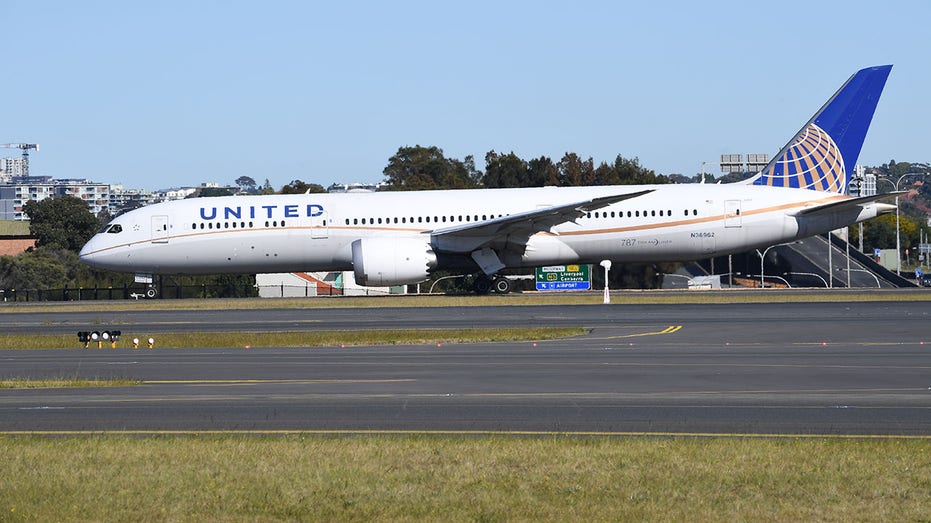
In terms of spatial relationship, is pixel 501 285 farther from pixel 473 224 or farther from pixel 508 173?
pixel 508 173

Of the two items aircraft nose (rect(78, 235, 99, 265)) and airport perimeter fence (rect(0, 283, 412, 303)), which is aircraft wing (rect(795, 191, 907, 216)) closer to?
airport perimeter fence (rect(0, 283, 412, 303))

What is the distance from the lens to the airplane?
131 feet

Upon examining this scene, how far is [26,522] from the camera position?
352 inches

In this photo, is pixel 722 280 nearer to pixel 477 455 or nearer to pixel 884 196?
pixel 884 196

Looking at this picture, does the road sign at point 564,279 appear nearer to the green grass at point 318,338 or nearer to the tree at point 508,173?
the green grass at point 318,338

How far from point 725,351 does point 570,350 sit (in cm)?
299

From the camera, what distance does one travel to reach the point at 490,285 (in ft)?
136

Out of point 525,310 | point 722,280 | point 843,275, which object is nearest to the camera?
point 525,310

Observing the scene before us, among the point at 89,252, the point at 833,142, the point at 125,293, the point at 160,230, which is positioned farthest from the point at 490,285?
the point at 125,293

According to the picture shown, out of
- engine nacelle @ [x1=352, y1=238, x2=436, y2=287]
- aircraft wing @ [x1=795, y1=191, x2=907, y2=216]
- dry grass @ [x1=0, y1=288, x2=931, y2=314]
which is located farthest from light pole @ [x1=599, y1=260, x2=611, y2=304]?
aircraft wing @ [x1=795, y1=191, x2=907, y2=216]

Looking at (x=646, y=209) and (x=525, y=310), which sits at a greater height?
(x=646, y=209)

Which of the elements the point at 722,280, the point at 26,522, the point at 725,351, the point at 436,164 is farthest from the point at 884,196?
the point at 436,164

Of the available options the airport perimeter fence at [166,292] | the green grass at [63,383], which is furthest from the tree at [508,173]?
→ the green grass at [63,383]

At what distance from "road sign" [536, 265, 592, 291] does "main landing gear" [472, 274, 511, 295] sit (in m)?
→ 9.21
